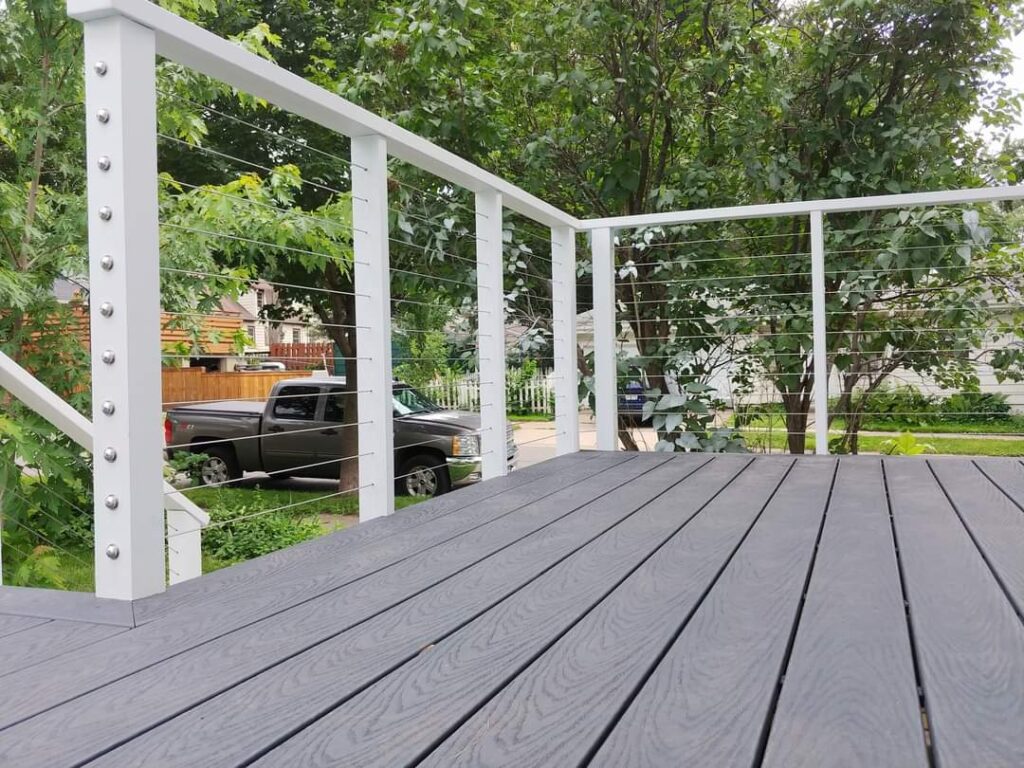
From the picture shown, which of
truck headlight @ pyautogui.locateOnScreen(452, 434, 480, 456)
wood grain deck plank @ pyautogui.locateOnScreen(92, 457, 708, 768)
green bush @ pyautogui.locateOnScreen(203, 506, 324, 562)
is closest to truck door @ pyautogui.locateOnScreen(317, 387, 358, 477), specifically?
truck headlight @ pyautogui.locateOnScreen(452, 434, 480, 456)

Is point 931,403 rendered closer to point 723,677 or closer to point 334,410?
point 723,677

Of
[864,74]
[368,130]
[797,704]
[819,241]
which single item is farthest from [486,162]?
[797,704]

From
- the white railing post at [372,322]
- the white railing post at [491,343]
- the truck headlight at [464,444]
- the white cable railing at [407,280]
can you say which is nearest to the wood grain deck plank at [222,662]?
the white cable railing at [407,280]

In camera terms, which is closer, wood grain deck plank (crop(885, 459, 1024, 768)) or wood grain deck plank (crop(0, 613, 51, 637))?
wood grain deck plank (crop(885, 459, 1024, 768))

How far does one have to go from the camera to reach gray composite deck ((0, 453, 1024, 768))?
2.74 feet

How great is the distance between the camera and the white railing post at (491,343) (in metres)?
2.84

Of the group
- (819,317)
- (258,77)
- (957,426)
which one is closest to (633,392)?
(819,317)

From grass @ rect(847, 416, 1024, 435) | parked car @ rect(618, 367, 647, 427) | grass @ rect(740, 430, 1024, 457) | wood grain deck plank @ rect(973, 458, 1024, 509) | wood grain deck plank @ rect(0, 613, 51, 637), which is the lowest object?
grass @ rect(740, 430, 1024, 457)

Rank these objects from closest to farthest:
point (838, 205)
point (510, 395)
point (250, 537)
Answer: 1. point (838, 205)
2. point (250, 537)
3. point (510, 395)

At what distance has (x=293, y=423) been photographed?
24.7ft

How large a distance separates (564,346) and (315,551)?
204 centimetres

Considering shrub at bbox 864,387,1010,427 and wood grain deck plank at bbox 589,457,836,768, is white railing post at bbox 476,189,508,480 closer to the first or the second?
wood grain deck plank at bbox 589,457,836,768

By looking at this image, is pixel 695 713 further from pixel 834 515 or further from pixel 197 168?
pixel 197 168

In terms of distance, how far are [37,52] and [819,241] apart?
11.9 ft
